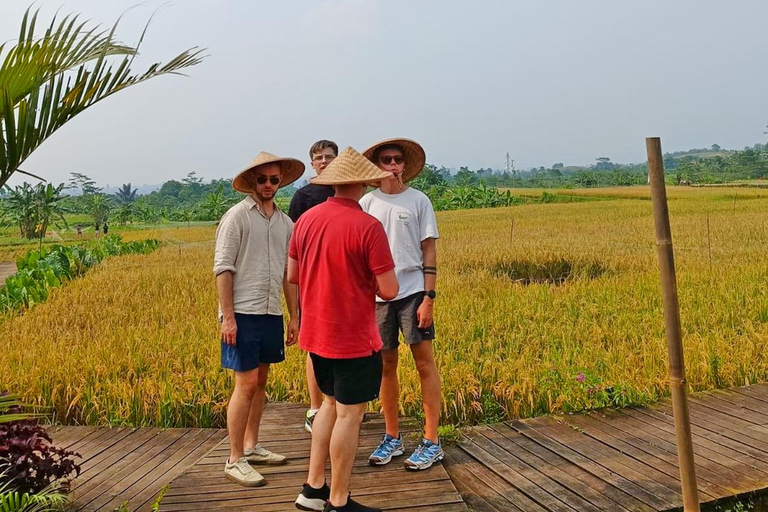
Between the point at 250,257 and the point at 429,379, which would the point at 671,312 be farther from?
the point at 250,257

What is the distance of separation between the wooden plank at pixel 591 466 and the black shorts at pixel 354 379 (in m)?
1.40

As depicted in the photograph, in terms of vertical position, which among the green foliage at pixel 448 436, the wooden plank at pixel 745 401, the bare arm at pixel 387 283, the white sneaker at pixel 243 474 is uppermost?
the bare arm at pixel 387 283

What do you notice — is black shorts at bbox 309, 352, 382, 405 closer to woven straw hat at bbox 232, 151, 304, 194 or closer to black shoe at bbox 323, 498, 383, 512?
black shoe at bbox 323, 498, 383, 512

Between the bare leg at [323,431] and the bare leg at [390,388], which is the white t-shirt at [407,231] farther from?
the bare leg at [323,431]

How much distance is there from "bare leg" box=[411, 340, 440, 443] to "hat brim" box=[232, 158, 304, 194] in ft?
3.55

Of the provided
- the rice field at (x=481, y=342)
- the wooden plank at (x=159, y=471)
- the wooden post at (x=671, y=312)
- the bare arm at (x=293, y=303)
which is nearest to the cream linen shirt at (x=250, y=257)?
the bare arm at (x=293, y=303)

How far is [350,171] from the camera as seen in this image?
8.42 ft

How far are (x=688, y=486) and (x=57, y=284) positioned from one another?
10.9 metres

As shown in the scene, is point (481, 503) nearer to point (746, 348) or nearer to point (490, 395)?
point (490, 395)

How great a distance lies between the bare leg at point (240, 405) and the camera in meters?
2.97

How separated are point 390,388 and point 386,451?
0.32 m


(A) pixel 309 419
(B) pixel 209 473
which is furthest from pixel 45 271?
(B) pixel 209 473

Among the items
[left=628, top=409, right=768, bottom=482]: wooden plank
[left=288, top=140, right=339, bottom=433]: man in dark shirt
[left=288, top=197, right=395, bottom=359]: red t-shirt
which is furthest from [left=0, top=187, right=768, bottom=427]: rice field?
[left=288, top=197, right=395, bottom=359]: red t-shirt

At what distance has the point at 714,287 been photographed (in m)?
7.41
